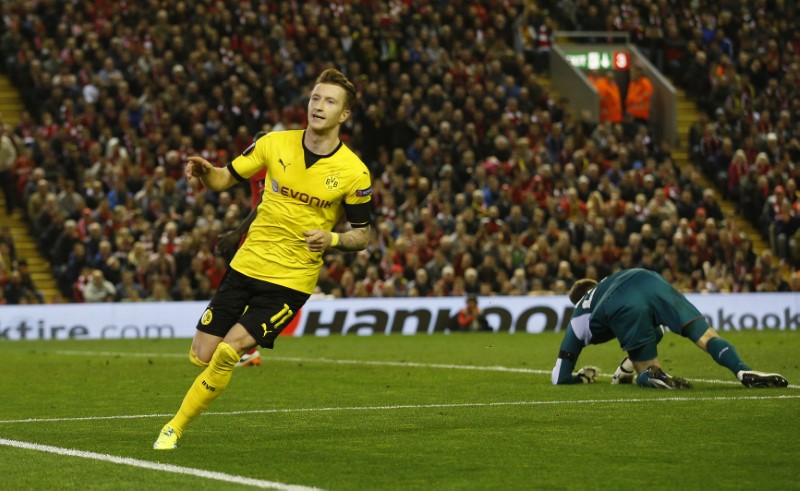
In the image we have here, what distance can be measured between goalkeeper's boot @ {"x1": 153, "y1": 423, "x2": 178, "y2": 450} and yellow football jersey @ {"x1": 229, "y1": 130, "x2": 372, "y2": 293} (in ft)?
3.60

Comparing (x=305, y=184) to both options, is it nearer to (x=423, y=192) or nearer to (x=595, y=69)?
(x=423, y=192)

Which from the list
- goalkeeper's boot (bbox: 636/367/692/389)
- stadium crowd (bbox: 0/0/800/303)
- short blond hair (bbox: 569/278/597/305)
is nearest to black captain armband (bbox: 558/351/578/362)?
short blond hair (bbox: 569/278/597/305)

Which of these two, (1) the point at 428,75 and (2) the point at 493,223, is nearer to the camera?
(2) the point at 493,223

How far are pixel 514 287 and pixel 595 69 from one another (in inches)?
446

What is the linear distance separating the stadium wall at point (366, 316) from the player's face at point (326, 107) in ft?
52.5

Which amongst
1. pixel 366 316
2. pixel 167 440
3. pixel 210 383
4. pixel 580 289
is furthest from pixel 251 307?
pixel 366 316

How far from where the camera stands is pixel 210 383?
351 inches

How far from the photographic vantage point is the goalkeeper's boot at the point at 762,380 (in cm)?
1266

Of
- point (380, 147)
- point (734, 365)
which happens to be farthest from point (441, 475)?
point (380, 147)

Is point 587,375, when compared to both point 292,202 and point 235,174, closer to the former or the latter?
point 292,202

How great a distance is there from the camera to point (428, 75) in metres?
32.2

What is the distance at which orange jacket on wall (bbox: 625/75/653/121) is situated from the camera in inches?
1385

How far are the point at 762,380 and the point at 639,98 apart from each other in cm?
2320

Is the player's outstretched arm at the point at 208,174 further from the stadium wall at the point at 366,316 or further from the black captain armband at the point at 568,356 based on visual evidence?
the stadium wall at the point at 366,316
